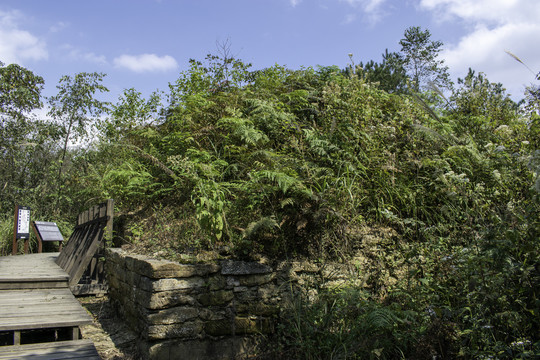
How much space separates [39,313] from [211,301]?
2327 mm

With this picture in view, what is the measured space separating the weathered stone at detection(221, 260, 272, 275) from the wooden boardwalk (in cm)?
143

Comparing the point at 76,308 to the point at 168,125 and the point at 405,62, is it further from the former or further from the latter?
the point at 405,62

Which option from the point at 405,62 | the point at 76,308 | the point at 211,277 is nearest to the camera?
the point at 211,277

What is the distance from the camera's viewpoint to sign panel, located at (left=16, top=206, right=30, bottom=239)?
9.73 m

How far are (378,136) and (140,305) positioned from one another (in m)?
3.73

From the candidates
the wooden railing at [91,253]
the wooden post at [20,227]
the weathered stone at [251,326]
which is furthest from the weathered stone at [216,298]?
the wooden post at [20,227]

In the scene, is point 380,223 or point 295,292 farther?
point 380,223

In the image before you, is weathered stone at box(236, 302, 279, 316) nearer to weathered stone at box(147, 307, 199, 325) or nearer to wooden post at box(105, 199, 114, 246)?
weathered stone at box(147, 307, 199, 325)

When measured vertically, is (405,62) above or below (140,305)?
above

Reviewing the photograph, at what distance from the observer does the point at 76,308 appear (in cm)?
498

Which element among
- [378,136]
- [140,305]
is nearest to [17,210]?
[140,305]

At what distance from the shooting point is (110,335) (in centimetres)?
455

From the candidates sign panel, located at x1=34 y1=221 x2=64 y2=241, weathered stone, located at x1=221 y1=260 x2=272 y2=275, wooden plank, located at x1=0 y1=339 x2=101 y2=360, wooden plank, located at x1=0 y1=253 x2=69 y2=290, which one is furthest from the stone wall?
sign panel, located at x1=34 y1=221 x2=64 y2=241

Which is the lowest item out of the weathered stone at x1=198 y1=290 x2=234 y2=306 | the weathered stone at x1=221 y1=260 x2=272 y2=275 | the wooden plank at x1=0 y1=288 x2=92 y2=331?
the wooden plank at x1=0 y1=288 x2=92 y2=331
